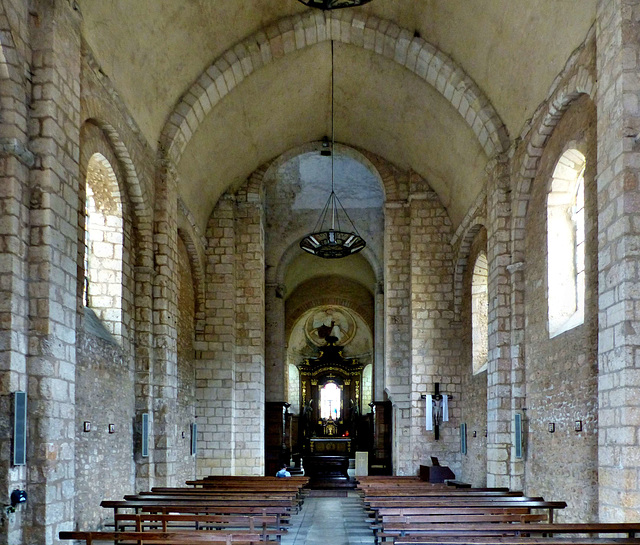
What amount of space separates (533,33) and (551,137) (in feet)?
5.21

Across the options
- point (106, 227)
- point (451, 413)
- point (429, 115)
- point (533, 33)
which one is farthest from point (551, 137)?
point (451, 413)

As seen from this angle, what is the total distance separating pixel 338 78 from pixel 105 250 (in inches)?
276

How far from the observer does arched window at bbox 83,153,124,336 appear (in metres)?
12.3

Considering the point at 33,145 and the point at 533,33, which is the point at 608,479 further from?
the point at 33,145

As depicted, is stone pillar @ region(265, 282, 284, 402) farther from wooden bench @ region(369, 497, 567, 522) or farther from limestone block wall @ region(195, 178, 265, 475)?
wooden bench @ region(369, 497, 567, 522)

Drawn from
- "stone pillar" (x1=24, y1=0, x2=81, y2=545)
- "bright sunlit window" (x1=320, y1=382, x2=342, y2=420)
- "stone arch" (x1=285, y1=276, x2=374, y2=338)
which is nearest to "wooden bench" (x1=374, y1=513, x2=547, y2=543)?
"stone pillar" (x1=24, y1=0, x2=81, y2=545)

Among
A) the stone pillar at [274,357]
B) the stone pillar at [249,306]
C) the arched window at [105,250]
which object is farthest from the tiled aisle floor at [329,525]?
the stone pillar at [274,357]

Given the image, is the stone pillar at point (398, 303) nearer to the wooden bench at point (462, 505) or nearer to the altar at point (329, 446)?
the wooden bench at point (462, 505)

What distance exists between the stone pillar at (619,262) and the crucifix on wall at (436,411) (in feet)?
32.7

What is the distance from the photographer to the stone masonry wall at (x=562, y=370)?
9.73 meters

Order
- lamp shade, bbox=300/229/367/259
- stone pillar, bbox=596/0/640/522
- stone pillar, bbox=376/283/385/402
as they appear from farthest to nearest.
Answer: stone pillar, bbox=376/283/385/402
lamp shade, bbox=300/229/367/259
stone pillar, bbox=596/0/640/522

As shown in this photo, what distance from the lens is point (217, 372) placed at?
19.1 metres

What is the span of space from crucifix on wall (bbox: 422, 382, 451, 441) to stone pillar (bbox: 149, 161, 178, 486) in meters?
6.70

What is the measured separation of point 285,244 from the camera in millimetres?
23547
